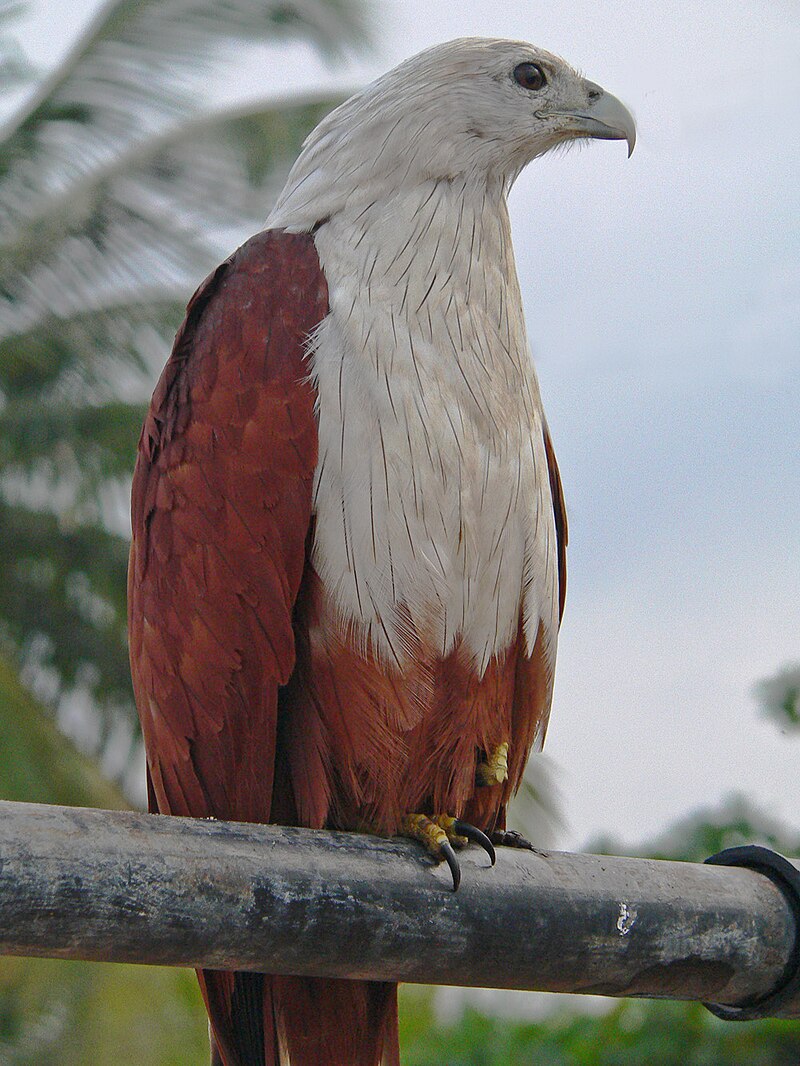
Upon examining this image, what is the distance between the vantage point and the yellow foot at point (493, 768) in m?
2.73

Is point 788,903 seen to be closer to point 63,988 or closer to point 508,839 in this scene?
point 508,839

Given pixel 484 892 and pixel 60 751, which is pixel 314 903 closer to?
pixel 484 892

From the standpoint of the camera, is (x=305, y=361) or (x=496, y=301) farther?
(x=496, y=301)

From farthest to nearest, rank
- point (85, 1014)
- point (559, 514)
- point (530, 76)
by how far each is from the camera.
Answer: point (85, 1014) < point (559, 514) < point (530, 76)

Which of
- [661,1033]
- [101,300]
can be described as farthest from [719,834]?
[101,300]

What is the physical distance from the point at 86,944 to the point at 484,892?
Result: 0.68m

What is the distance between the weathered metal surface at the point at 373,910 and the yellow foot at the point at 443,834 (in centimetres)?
4

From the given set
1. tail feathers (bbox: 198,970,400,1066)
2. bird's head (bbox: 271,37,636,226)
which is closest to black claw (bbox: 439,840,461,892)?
tail feathers (bbox: 198,970,400,1066)

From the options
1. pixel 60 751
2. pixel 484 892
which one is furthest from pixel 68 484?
pixel 484 892

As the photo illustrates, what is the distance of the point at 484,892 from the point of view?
205 cm

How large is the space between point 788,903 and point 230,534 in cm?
127

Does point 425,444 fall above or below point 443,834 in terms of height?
above

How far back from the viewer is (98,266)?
29.8ft

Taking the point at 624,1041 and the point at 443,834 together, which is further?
the point at 624,1041
